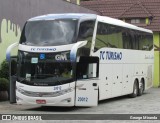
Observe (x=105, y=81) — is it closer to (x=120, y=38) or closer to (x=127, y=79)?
(x=120, y=38)

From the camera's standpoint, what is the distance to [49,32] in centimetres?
1766

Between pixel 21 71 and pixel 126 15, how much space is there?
78.7 ft

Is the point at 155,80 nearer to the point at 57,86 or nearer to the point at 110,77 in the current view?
the point at 110,77

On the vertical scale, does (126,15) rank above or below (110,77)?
above

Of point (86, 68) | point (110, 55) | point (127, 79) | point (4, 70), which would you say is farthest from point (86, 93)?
point (127, 79)

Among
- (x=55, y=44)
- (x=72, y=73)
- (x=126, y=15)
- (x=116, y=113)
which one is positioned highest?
(x=126, y=15)

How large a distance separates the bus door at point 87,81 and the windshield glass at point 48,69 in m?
0.49

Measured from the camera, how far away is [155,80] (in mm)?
37344

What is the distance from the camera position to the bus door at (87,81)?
17.3m

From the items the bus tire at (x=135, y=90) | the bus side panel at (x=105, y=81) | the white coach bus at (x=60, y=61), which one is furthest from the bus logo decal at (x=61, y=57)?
the bus tire at (x=135, y=90)

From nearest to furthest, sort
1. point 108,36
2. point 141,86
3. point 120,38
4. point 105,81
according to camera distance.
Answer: point 105,81, point 108,36, point 120,38, point 141,86

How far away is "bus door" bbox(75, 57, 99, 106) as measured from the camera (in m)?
17.3

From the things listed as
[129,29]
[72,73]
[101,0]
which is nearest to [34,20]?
[72,73]

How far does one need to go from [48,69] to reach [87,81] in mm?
1555
